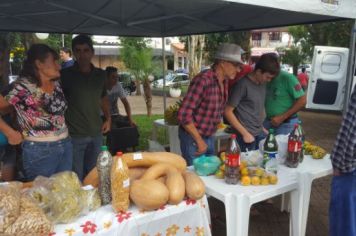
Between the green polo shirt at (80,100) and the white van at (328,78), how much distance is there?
758 cm

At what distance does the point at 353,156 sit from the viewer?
1724 millimetres

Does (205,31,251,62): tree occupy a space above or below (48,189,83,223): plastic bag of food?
above

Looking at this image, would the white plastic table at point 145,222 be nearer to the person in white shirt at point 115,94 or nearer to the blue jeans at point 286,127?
the blue jeans at point 286,127

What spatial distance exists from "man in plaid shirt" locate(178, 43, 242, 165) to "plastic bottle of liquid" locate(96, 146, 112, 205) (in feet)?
3.21

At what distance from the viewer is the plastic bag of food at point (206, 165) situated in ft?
7.47

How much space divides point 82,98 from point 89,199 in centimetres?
135

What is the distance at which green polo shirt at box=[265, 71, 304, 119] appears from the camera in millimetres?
3301

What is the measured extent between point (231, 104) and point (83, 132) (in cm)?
133

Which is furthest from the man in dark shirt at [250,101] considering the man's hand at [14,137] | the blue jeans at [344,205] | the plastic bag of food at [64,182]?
the man's hand at [14,137]

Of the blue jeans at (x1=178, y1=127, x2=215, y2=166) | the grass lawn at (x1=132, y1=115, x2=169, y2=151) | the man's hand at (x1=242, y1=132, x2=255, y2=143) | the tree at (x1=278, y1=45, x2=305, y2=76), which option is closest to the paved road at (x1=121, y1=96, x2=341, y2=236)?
the blue jeans at (x1=178, y1=127, x2=215, y2=166)

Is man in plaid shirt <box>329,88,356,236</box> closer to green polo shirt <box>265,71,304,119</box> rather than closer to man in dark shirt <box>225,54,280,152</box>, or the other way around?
man in dark shirt <box>225,54,280,152</box>

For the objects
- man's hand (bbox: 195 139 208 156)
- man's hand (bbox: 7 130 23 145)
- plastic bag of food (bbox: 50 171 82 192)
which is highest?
man's hand (bbox: 7 130 23 145)

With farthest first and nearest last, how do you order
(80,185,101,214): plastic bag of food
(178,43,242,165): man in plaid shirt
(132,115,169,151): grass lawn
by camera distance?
(132,115,169,151): grass lawn < (178,43,242,165): man in plaid shirt < (80,185,101,214): plastic bag of food

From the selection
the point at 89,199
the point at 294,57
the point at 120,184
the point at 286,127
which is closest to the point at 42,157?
the point at 89,199
